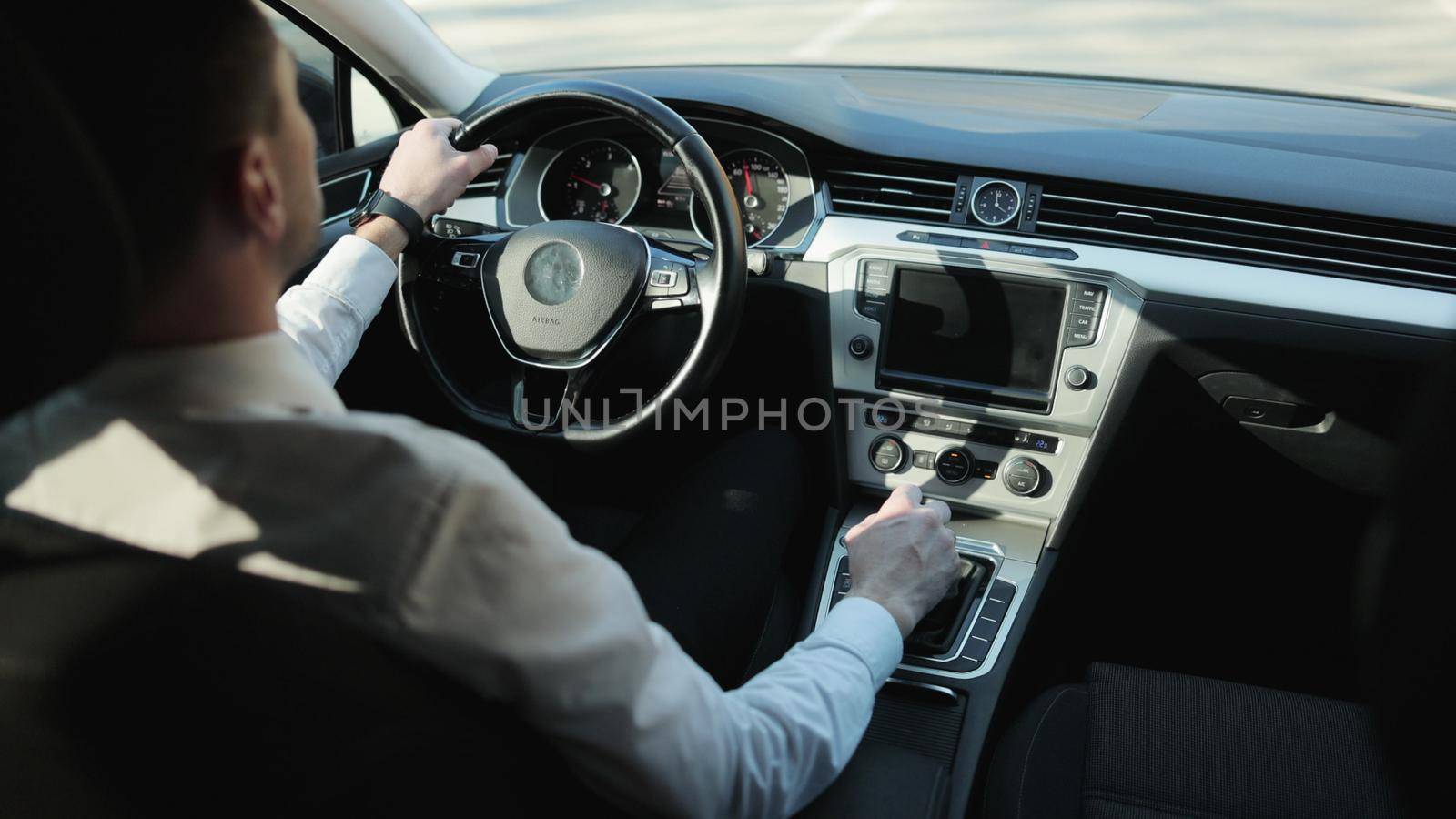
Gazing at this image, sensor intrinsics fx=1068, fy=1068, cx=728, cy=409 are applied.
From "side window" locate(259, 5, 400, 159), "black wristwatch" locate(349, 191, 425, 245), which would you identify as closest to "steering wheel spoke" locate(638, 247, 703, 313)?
"black wristwatch" locate(349, 191, 425, 245)

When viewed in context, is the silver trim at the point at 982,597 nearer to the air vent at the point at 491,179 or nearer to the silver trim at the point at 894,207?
the silver trim at the point at 894,207

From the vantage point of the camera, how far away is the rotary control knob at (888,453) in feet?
8.22

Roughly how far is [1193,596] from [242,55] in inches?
99.2

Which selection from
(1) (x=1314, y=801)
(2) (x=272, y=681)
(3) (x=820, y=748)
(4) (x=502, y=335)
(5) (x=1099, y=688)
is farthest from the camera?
(4) (x=502, y=335)

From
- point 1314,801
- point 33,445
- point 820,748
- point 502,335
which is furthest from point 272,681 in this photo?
point 1314,801

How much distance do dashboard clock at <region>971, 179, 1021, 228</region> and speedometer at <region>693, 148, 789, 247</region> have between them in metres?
0.45

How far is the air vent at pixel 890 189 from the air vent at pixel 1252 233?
219mm

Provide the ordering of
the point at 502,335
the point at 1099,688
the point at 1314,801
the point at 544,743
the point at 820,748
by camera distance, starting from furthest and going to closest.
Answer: the point at 502,335
the point at 1099,688
the point at 1314,801
the point at 820,748
the point at 544,743

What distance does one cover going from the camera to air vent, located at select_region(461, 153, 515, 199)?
2686mm

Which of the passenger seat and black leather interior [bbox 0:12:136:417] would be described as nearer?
black leather interior [bbox 0:12:136:417]

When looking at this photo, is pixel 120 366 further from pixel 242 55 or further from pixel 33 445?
pixel 242 55

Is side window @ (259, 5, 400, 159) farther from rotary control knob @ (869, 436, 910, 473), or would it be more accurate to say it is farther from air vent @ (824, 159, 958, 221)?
rotary control knob @ (869, 436, 910, 473)

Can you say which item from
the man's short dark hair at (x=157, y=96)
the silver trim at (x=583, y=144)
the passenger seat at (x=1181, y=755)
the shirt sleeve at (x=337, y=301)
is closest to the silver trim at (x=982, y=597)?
the passenger seat at (x=1181, y=755)

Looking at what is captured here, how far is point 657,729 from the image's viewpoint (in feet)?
3.24
